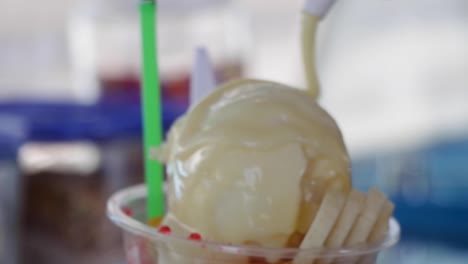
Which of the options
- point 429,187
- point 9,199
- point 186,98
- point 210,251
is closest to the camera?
point 210,251

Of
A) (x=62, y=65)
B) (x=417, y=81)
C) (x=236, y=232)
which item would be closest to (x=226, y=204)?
(x=236, y=232)

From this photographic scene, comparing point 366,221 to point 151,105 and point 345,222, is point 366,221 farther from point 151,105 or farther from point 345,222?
point 151,105

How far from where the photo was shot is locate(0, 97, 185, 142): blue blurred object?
3.60ft

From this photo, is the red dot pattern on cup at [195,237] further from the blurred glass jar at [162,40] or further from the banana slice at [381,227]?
the blurred glass jar at [162,40]

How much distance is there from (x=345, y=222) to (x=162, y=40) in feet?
4.86

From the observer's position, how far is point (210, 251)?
0.36 meters

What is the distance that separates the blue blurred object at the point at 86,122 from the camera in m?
1.10

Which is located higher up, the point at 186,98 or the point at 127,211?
the point at 127,211

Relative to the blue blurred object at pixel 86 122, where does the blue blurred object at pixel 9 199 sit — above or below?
below

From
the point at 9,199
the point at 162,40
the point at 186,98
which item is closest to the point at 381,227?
the point at 9,199

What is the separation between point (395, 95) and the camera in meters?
1.58

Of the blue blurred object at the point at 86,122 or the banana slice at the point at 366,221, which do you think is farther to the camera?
the blue blurred object at the point at 86,122

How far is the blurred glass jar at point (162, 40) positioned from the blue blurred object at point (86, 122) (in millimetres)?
322

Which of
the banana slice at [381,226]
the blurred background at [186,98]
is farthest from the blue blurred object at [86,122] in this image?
the banana slice at [381,226]
